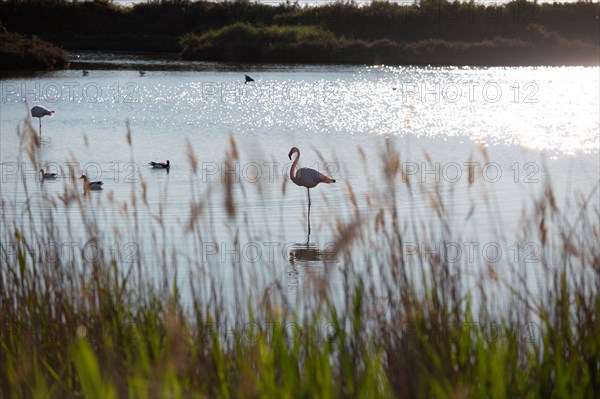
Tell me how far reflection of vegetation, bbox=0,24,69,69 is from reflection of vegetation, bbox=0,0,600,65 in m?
7.87

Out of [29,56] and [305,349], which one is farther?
[29,56]

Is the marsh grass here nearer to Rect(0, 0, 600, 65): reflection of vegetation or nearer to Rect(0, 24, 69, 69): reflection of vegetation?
Rect(0, 24, 69, 69): reflection of vegetation

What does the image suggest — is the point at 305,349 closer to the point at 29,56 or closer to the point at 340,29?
the point at 29,56

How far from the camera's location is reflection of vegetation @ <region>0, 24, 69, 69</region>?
2850 cm

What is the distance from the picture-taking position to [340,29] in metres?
38.7

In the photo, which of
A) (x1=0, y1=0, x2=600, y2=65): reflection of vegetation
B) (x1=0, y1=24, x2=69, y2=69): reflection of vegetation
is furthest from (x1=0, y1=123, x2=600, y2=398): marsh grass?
(x1=0, y1=0, x2=600, y2=65): reflection of vegetation

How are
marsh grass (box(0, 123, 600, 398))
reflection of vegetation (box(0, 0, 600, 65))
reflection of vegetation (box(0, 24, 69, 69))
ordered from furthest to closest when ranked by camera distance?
reflection of vegetation (box(0, 0, 600, 65)), reflection of vegetation (box(0, 24, 69, 69)), marsh grass (box(0, 123, 600, 398))

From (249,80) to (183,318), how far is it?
22.1 m

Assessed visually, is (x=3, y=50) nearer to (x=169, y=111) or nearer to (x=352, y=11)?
(x=169, y=111)

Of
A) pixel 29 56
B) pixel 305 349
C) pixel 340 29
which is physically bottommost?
pixel 305 349

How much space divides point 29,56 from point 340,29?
1412 centimetres

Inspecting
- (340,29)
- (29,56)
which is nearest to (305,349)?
(29,56)

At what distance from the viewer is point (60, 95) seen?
2097 centimetres

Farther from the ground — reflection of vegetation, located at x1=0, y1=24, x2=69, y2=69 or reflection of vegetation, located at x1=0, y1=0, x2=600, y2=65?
reflection of vegetation, located at x1=0, y1=0, x2=600, y2=65
